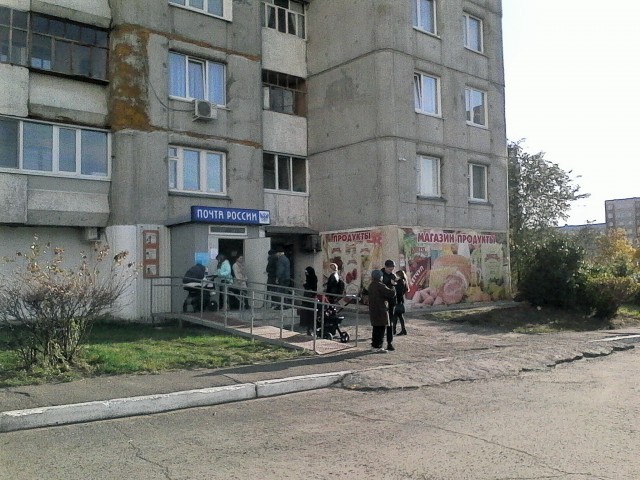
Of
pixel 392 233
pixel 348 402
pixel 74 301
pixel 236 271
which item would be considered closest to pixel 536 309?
pixel 392 233

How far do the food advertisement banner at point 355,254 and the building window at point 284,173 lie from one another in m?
2.27

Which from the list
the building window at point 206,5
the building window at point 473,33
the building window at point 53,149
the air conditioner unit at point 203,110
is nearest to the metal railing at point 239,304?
→ the building window at point 53,149

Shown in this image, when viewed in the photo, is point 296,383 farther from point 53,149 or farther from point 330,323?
point 53,149

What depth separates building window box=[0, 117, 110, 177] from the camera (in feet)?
52.4

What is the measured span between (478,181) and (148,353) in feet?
53.6

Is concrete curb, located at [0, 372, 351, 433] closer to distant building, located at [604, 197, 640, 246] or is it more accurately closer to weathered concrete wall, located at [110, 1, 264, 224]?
weathered concrete wall, located at [110, 1, 264, 224]

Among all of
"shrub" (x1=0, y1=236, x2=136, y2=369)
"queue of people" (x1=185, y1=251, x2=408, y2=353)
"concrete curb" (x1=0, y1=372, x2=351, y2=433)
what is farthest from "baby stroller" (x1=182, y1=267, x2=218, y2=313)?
"concrete curb" (x1=0, y1=372, x2=351, y2=433)

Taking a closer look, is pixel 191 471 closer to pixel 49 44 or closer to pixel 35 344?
pixel 35 344

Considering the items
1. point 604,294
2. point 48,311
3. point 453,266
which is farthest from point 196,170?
point 604,294

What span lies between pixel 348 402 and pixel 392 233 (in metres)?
12.0

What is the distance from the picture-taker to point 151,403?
26.1ft

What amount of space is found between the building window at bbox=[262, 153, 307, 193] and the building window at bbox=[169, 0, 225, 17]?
488 centimetres

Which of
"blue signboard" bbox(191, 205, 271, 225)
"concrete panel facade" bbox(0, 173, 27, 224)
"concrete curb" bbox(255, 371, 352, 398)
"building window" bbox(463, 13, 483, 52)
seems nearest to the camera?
"concrete curb" bbox(255, 371, 352, 398)

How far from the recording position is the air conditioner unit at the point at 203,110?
60.3 feet
